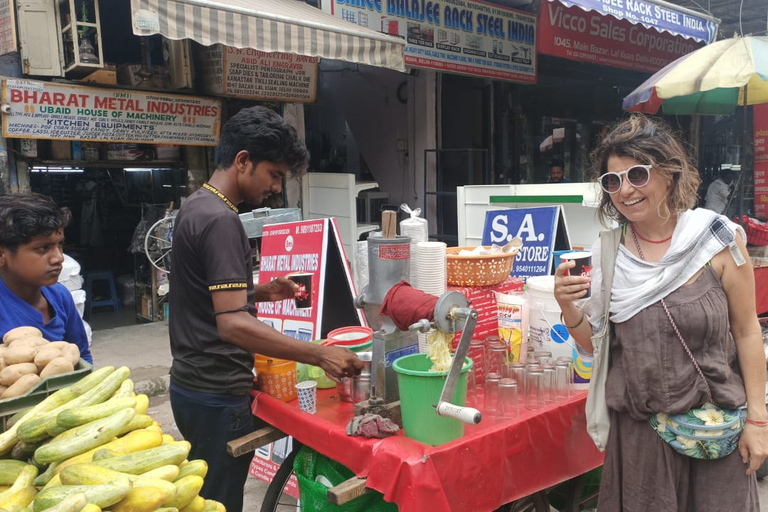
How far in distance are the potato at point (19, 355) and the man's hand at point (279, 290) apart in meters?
1.12

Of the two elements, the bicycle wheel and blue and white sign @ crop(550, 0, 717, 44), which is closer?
the bicycle wheel

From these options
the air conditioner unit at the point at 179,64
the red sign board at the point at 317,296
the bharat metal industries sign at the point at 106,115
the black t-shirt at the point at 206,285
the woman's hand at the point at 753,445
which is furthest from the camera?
the air conditioner unit at the point at 179,64

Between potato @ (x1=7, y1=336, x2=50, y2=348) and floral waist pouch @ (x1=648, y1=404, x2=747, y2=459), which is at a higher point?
potato @ (x1=7, y1=336, x2=50, y2=348)

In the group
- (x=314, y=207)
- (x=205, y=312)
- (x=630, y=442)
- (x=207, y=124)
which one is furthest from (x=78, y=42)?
(x=630, y=442)

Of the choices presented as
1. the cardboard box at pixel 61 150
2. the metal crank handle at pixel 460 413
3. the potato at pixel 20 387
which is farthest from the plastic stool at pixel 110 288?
the metal crank handle at pixel 460 413

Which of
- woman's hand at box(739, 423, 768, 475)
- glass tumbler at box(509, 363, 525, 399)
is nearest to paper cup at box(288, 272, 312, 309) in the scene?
glass tumbler at box(509, 363, 525, 399)

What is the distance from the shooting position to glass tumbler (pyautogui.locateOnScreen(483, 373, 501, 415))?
7.22ft

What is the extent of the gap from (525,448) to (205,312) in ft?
4.14

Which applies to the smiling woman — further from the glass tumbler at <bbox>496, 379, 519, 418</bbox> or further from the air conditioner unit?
the air conditioner unit

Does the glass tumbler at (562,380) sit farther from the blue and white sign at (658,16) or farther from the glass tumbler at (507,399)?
the blue and white sign at (658,16)

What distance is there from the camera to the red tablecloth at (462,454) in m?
1.86

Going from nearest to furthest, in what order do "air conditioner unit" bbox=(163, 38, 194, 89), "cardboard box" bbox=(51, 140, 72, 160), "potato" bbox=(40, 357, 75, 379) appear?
"potato" bbox=(40, 357, 75, 379) → "cardboard box" bbox=(51, 140, 72, 160) → "air conditioner unit" bbox=(163, 38, 194, 89)

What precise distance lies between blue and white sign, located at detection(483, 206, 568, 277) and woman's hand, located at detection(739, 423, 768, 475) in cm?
199

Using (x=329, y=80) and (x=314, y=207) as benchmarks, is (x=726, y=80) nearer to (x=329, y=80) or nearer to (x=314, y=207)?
(x=314, y=207)
